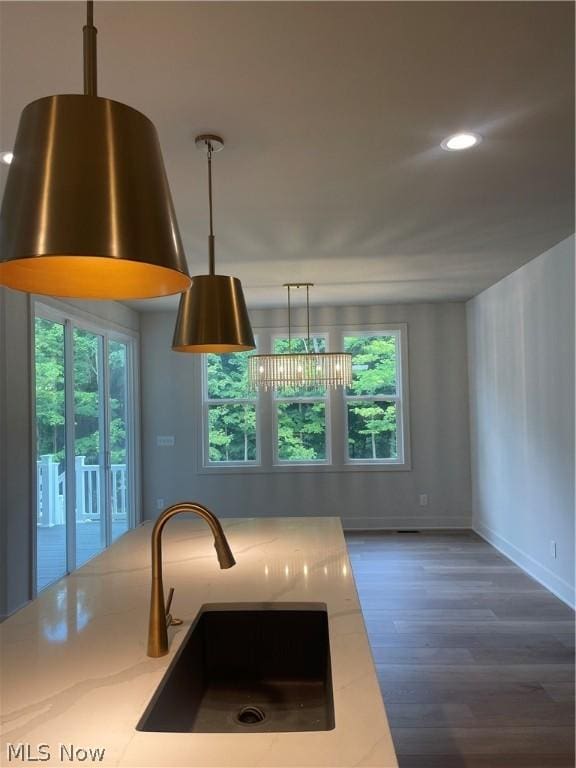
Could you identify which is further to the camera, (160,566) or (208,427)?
(208,427)

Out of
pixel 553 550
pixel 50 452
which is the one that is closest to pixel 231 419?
pixel 50 452

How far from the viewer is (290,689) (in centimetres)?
153

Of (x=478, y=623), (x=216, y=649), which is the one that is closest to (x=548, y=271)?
(x=478, y=623)

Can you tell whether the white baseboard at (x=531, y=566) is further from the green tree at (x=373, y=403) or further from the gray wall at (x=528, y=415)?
the green tree at (x=373, y=403)

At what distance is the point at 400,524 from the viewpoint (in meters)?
6.13

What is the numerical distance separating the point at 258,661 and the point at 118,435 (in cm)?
447

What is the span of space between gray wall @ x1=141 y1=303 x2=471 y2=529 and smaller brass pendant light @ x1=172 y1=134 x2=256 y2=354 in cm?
436

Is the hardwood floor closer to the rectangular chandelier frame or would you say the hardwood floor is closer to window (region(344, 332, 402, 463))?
window (region(344, 332, 402, 463))

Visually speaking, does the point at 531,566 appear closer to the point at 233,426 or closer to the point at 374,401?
the point at 374,401

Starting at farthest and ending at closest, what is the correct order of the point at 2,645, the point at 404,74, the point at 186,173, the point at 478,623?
1. the point at 478,623
2. the point at 186,173
3. the point at 404,74
4. the point at 2,645

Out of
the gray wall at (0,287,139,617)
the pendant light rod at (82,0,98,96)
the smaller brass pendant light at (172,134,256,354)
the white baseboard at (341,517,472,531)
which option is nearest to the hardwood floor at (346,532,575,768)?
the white baseboard at (341,517,472,531)

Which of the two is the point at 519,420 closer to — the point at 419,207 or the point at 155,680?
the point at 419,207

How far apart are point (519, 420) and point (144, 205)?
4.52 m

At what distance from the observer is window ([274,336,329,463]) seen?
6254mm
